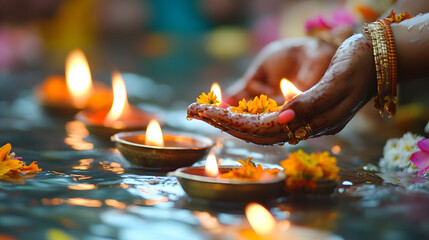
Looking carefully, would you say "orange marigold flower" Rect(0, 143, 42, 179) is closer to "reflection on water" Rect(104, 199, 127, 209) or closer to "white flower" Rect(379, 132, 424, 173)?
"reflection on water" Rect(104, 199, 127, 209)

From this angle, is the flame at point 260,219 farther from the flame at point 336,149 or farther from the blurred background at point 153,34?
the blurred background at point 153,34

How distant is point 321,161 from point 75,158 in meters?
1.07

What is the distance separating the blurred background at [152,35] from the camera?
21.9ft

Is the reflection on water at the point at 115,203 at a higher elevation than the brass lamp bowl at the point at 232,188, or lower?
lower

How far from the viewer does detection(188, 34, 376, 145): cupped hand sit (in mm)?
1684

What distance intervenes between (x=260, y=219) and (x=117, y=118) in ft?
4.67

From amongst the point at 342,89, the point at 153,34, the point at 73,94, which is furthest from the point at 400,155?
the point at 153,34

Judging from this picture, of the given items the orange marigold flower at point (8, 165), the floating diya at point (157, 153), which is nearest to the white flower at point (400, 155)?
the floating diya at point (157, 153)

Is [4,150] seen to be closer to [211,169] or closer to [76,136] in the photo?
[211,169]

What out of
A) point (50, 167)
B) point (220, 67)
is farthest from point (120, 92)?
point (220, 67)

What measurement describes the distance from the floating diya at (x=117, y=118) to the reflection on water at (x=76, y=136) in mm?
88

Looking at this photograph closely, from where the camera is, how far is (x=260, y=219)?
4.66 feet

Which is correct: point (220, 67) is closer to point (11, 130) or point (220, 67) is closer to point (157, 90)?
point (157, 90)

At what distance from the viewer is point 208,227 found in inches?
53.3
